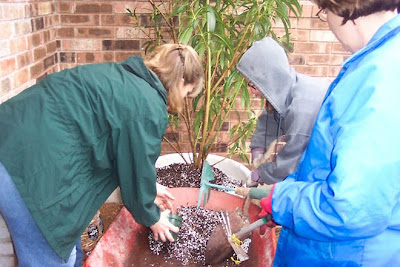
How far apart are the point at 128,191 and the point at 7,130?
49cm

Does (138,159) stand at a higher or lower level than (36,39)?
lower

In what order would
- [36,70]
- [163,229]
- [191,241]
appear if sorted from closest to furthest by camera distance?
1. [163,229]
2. [191,241]
3. [36,70]

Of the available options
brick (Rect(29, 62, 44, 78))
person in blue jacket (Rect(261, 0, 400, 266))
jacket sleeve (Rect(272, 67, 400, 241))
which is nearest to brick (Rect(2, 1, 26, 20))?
brick (Rect(29, 62, 44, 78))

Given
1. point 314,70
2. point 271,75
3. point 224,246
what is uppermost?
point 271,75

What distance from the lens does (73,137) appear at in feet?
4.27

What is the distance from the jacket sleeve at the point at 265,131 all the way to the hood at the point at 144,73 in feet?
3.28

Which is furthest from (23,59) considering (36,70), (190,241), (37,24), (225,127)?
(225,127)

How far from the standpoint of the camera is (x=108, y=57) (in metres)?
3.01

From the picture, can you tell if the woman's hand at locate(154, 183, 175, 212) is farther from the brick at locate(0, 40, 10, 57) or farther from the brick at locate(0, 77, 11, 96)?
the brick at locate(0, 40, 10, 57)

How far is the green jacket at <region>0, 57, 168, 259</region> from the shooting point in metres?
1.28

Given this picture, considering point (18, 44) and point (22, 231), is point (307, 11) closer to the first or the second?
point (18, 44)

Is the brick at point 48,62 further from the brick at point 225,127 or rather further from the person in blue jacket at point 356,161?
the person in blue jacket at point 356,161

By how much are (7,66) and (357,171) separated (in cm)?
186

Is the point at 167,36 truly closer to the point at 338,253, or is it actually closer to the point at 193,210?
the point at 193,210
